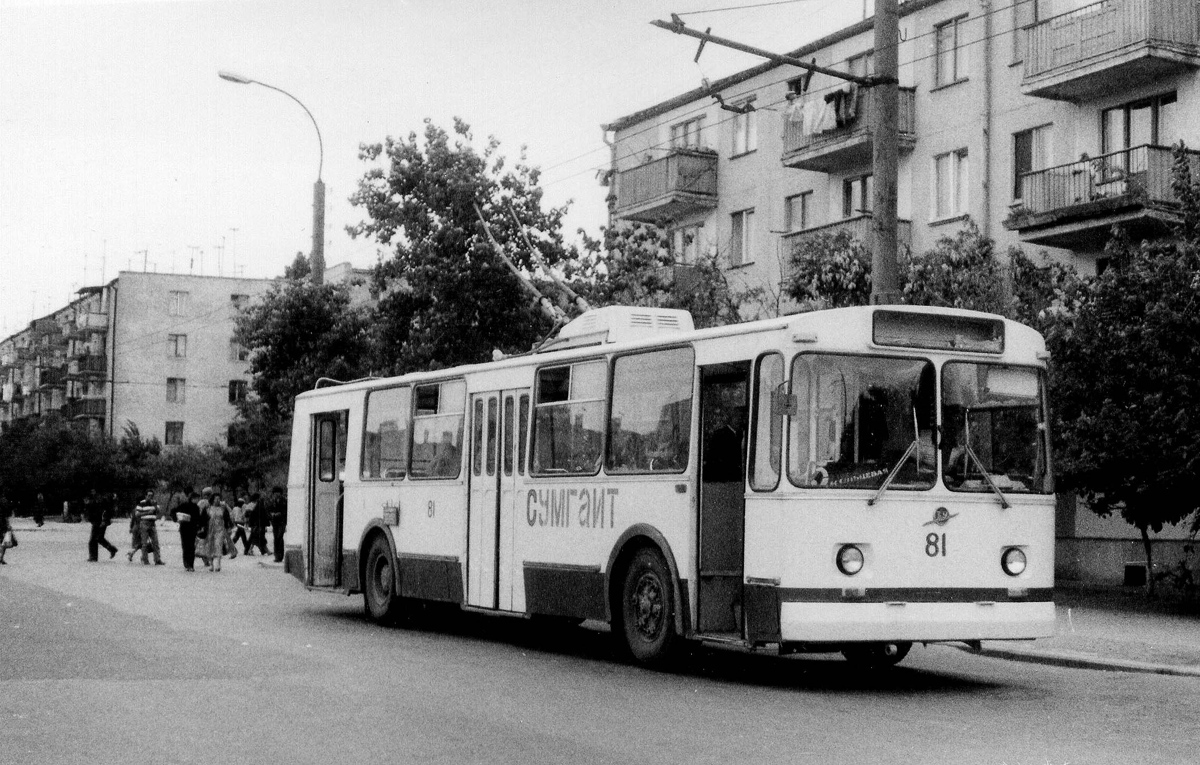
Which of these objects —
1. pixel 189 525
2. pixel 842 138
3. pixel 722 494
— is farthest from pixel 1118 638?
pixel 189 525

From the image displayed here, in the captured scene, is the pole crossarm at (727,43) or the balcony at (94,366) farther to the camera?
the balcony at (94,366)

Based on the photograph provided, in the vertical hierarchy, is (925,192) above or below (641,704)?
above

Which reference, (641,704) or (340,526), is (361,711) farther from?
(340,526)

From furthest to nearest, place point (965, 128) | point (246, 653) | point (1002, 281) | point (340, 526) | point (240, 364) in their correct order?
point (240, 364)
point (965, 128)
point (1002, 281)
point (340, 526)
point (246, 653)

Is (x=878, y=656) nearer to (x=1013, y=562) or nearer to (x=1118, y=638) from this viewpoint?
(x=1013, y=562)

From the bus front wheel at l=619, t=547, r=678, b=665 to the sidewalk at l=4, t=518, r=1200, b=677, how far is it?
10.3ft

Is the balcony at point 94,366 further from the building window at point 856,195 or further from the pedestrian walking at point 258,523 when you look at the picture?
the building window at point 856,195

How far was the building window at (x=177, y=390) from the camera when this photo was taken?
10625 cm

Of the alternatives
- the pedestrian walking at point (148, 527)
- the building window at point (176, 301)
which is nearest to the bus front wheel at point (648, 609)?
the pedestrian walking at point (148, 527)

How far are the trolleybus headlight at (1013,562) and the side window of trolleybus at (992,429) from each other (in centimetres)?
46

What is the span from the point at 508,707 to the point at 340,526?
9.57 m

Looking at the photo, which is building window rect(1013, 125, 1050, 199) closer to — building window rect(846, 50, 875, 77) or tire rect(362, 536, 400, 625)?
building window rect(846, 50, 875, 77)

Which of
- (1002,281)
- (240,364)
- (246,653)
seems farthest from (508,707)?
(240,364)

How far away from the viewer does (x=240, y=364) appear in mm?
108062
